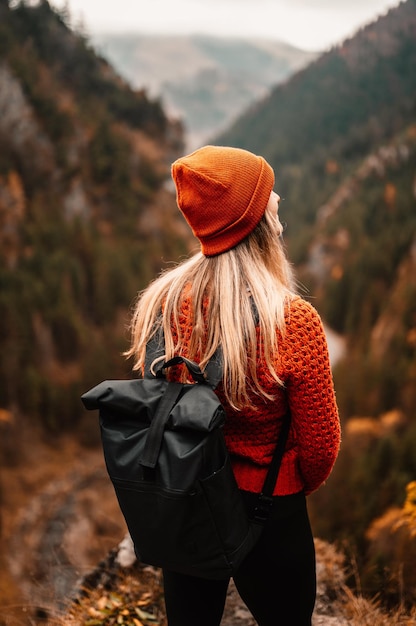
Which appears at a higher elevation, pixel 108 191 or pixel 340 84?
pixel 340 84

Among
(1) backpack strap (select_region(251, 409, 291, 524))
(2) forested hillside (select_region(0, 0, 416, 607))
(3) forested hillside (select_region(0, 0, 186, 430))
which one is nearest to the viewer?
(1) backpack strap (select_region(251, 409, 291, 524))

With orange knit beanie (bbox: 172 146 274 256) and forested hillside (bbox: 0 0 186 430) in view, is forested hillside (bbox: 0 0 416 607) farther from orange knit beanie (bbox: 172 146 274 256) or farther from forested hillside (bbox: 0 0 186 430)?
orange knit beanie (bbox: 172 146 274 256)

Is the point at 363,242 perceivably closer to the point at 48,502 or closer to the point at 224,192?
the point at 48,502

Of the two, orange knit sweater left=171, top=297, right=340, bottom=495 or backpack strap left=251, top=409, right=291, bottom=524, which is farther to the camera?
backpack strap left=251, top=409, right=291, bottom=524

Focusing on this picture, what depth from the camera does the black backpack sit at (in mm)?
1645

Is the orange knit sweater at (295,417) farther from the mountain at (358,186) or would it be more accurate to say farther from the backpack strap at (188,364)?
the mountain at (358,186)

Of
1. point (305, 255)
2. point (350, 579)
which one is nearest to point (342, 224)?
point (305, 255)

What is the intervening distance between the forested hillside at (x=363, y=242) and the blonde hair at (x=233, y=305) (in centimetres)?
23

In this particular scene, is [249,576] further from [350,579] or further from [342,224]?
[342,224]

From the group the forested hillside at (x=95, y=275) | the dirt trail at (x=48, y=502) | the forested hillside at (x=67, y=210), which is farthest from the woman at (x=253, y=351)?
the forested hillside at (x=67, y=210)

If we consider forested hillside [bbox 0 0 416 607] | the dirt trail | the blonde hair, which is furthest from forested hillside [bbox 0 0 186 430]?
the blonde hair

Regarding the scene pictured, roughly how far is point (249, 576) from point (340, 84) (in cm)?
13659

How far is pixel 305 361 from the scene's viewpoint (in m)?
1.82

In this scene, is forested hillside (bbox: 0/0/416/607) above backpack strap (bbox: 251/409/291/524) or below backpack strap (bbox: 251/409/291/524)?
below
